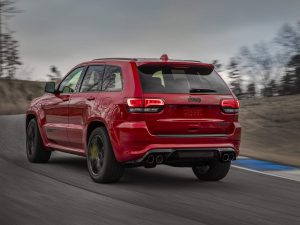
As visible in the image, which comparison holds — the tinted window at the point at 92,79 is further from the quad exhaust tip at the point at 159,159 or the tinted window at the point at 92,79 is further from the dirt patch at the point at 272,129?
the dirt patch at the point at 272,129

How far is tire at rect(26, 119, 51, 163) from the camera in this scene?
10766mm

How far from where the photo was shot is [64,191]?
25.6ft

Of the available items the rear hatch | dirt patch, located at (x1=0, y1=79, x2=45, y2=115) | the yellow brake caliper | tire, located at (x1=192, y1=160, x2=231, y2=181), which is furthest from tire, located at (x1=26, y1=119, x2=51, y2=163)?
dirt patch, located at (x1=0, y1=79, x2=45, y2=115)

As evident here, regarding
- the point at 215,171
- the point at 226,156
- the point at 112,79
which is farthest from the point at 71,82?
the point at 226,156

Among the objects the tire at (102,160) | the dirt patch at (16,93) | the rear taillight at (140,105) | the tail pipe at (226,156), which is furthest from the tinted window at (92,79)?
the dirt patch at (16,93)

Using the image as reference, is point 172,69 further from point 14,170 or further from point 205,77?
point 14,170

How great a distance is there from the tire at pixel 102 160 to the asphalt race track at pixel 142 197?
12 centimetres

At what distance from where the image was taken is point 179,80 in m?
8.34

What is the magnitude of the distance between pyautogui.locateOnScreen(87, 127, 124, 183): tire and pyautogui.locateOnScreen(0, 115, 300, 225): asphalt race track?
0.41 ft

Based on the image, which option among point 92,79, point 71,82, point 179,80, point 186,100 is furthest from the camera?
point 71,82

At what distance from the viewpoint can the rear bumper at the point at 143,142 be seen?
7.96 meters

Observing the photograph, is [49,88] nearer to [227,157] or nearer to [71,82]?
[71,82]

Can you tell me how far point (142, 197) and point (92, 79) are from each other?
7.75 ft

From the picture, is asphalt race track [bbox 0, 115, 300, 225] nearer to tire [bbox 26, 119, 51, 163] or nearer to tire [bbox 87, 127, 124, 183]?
tire [bbox 87, 127, 124, 183]
